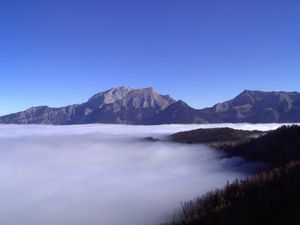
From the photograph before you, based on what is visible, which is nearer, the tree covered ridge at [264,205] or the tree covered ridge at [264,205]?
the tree covered ridge at [264,205]

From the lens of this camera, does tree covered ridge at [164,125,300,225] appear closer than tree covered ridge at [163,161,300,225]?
Yes

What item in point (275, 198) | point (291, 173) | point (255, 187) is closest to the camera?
point (275, 198)

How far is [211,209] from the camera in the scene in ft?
637

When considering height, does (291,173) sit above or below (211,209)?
above

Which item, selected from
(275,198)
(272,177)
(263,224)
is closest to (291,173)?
(272,177)

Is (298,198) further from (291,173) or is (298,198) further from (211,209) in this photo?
(211,209)

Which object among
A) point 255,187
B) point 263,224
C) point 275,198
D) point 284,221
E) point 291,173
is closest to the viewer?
point 284,221

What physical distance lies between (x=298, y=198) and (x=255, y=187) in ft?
159

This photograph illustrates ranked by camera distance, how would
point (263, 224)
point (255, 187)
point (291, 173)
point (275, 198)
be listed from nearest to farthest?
1. point (263, 224)
2. point (275, 198)
3. point (291, 173)
4. point (255, 187)

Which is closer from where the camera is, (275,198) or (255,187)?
(275,198)

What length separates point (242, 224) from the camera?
491 ft

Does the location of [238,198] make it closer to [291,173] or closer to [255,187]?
[255,187]

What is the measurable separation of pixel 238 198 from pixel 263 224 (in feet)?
148

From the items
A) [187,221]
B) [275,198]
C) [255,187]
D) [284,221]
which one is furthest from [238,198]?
[284,221]
